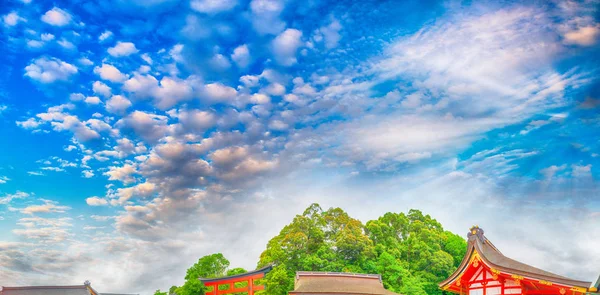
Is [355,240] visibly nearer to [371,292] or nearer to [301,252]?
[301,252]

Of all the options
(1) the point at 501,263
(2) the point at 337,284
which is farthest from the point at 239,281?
(1) the point at 501,263

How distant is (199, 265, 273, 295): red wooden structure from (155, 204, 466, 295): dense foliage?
77 cm

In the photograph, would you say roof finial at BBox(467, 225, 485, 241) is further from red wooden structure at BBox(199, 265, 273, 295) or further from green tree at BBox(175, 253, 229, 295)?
green tree at BBox(175, 253, 229, 295)

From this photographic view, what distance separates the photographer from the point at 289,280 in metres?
37.5

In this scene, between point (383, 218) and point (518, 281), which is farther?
point (383, 218)

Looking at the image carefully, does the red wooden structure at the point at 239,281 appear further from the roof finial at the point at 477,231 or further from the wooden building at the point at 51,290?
the roof finial at the point at 477,231

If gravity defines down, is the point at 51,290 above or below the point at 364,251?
below

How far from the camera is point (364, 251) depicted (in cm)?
4016

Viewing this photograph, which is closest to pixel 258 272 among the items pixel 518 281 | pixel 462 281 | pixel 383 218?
pixel 383 218

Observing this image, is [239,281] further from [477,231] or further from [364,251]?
[477,231]

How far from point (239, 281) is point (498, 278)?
23711 millimetres

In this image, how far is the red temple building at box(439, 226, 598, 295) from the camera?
16.9 metres

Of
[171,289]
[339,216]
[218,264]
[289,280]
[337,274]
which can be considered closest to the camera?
[337,274]

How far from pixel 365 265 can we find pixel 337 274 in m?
7.85
